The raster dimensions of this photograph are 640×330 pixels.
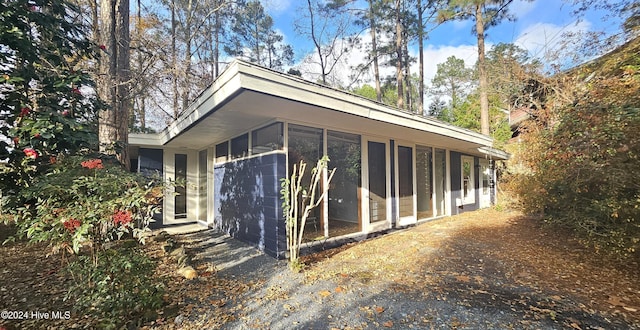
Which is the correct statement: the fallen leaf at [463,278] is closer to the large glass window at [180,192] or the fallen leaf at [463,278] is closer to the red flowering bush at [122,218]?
the red flowering bush at [122,218]

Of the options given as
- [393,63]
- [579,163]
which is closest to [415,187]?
[579,163]

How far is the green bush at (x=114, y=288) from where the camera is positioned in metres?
2.30

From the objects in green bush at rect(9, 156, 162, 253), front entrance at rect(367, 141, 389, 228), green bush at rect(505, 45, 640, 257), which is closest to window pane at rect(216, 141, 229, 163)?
front entrance at rect(367, 141, 389, 228)

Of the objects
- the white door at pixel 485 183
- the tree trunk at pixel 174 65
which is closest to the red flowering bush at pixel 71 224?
the tree trunk at pixel 174 65

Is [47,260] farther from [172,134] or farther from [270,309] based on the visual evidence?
[270,309]

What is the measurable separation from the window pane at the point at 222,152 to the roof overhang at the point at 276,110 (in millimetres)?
186

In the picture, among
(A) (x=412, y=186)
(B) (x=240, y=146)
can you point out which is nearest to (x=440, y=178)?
(A) (x=412, y=186)

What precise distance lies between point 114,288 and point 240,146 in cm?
333

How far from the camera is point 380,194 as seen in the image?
596 cm

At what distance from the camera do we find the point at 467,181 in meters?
9.56

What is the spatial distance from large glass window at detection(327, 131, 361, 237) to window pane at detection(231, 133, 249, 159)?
1.65 metres

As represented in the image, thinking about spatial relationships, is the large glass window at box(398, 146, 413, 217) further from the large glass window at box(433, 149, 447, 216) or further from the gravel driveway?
the gravel driveway

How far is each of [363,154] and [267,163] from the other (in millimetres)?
2181

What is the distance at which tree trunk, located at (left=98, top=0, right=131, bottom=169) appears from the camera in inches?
175
